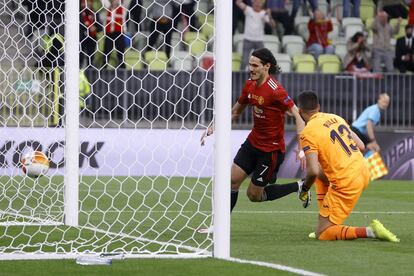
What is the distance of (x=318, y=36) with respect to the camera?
26531mm

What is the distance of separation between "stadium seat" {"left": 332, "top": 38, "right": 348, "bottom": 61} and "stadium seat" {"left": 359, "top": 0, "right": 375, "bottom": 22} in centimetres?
125

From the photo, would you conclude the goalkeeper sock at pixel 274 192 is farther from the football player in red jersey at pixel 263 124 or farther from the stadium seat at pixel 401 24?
the stadium seat at pixel 401 24

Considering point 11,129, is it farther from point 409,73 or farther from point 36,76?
point 409,73

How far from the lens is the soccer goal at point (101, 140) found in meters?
9.30

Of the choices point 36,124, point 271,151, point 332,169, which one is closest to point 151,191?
point 36,124

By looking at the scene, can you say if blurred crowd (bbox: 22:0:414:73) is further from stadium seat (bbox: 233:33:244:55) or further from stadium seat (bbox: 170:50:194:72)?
stadium seat (bbox: 170:50:194:72)

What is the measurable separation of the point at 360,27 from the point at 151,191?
10452mm

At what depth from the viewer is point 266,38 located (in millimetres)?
25922

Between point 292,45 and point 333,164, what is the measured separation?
15.7 metres

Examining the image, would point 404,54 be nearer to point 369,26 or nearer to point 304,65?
point 369,26

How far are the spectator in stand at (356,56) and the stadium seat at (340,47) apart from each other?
82 centimetres

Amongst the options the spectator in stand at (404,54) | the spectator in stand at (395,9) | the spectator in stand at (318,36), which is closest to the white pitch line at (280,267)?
the spectator in stand at (404,54)

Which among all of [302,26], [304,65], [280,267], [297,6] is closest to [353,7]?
[302,26]

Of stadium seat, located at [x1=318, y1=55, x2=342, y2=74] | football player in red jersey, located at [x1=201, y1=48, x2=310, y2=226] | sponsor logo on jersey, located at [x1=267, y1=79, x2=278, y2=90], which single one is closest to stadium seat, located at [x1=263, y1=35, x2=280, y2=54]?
stadium seat, located at [x1=318, y1=55, x2=342, y2=74]
